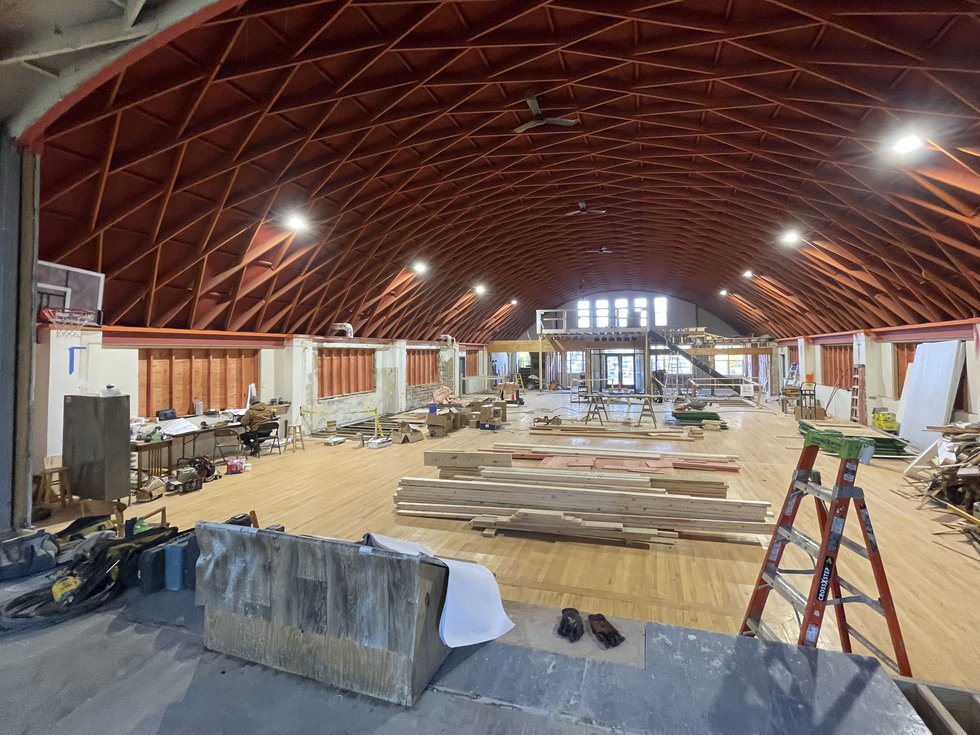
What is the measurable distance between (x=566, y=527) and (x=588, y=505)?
504 millimetres

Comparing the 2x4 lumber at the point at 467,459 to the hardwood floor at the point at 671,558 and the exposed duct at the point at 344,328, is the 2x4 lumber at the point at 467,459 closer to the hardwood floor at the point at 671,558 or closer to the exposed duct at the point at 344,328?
the hardwood floor at the point at 671,558

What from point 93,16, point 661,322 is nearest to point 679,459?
point 93,16

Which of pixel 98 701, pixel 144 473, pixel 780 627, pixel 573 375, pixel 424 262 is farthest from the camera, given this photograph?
pixel 573 375

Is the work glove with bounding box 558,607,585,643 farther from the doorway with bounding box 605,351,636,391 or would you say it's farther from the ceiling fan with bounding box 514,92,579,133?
the doorway with bounding box 605,351,636,391

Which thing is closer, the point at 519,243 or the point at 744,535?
the point at 744,535

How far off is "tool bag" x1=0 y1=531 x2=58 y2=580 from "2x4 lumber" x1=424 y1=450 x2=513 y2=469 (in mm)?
5232

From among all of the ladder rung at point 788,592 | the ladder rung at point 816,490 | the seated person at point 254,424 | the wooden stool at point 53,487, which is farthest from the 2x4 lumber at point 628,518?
the seated person at point 254,424

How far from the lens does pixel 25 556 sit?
425 cm

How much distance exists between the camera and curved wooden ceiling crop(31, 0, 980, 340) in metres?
7.03

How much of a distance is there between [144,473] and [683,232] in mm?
20528

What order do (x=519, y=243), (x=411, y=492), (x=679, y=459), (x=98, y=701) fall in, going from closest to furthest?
(x=98, y=701)
(x=411, y=492)
(x=679, y=459)
(x=519, y=243)

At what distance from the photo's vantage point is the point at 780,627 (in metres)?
4.38

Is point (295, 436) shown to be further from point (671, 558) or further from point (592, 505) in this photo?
point (671, 558)

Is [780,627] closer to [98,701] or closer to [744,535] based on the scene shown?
[744,535]
